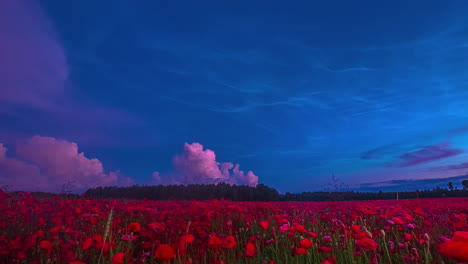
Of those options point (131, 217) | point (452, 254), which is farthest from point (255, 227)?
point (452, 254)

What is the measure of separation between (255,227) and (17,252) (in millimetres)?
4440

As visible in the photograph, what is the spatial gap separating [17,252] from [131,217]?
270 cm

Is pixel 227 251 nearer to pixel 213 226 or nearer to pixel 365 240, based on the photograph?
pixel 213 226

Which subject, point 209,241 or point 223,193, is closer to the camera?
point 209,241

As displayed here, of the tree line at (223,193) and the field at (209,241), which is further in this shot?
the tree line at (223,193)

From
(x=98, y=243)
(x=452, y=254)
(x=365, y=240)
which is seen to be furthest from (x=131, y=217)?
(x=452, y=254)

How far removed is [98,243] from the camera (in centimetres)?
291

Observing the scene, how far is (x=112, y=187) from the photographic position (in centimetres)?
3859

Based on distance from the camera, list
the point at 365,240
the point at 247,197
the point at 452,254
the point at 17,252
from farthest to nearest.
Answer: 1. the point at 247,197
2. the point at 17,252
3. the point at 365,240
4. the point at 452,254

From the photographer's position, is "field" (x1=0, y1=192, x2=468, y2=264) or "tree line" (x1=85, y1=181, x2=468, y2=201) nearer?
"field" (x1=0, y1=192, x2=468, y2=264)

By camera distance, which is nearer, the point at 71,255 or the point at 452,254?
the point at 452,254

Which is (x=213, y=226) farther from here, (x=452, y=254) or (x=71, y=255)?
(x=452, y=254)

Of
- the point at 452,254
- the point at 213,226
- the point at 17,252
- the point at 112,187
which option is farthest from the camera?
the point at 112,187

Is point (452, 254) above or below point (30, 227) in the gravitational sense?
above
